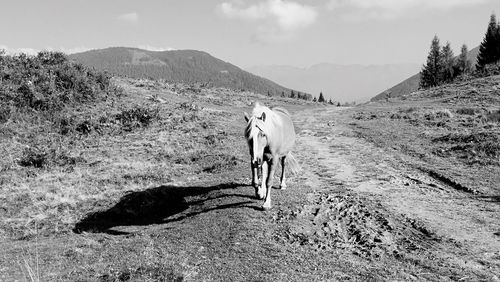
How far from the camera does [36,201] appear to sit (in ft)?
49.2

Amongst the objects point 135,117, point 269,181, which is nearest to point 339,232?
point 269,181

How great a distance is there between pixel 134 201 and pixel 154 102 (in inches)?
772

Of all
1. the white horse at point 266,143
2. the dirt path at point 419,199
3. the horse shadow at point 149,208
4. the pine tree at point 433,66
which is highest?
the pine tree at point 433,66

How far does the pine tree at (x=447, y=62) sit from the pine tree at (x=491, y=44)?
695 centimetres

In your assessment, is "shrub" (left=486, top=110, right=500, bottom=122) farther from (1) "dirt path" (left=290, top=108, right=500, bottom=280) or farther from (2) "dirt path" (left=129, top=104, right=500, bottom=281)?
(2) "dirt path" (left=129, top=104, right=500, bottom=281)

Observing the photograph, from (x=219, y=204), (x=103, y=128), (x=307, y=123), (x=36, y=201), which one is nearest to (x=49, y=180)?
(x=36, y=201)

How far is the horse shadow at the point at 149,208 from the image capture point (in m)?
12.1

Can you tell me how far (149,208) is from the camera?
1390 cm

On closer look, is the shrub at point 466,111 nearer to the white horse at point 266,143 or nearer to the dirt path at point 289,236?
the dirt path at point 289,236

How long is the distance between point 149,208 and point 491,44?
8832cm

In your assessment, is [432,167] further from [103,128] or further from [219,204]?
[103,128]

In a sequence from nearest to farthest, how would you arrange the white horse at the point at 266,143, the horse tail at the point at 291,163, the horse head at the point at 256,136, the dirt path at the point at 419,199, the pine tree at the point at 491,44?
the dirt path at the point at 419,199, the horse head at the point at 256,136, the white horse at the point at 266,143, the horse tail at the point at 291,163, the pine tree at the point at 491,44

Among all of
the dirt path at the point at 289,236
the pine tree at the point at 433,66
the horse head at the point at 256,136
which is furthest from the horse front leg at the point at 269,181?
the pine tree at the point at 433,66

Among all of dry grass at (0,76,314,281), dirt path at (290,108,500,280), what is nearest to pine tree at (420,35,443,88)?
dry grass at (0,76,314,281)
